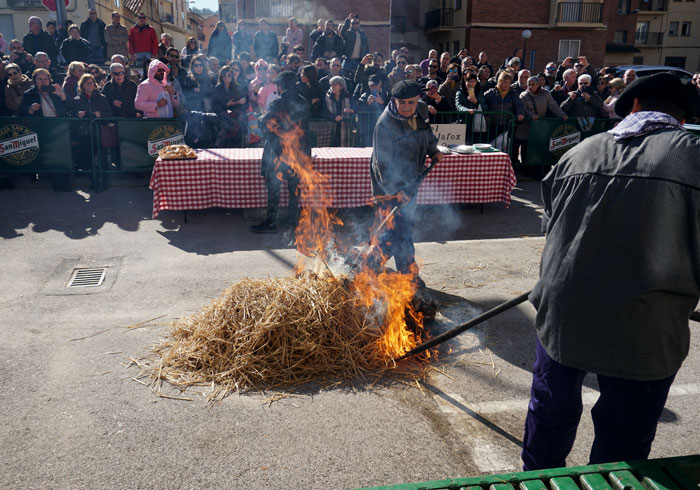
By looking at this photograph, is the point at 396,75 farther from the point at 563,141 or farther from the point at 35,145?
the point at 35,145

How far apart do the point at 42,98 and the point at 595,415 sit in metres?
→ 10.9

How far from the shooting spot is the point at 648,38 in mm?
50188

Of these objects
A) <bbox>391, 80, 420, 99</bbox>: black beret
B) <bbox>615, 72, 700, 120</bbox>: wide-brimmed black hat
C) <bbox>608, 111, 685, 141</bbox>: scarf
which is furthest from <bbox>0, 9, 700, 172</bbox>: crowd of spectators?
<bbox>608, 111, 685, 141</bbox>: scarf

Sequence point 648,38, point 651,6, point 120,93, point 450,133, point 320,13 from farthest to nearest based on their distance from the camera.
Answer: point 651,6
point 648,38
point 320,13
point 120,93
point 450,133

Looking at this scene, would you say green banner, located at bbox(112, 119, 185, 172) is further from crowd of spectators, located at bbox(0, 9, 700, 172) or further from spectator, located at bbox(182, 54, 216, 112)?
spectator, located at bbox(182, 54, 216, 112)

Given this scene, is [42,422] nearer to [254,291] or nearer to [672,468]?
[254,291]

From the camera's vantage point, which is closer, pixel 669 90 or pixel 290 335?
pixel 669 90

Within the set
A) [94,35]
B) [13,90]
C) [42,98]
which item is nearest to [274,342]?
[42,98]

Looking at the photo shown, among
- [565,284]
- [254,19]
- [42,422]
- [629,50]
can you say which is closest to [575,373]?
[565,284]

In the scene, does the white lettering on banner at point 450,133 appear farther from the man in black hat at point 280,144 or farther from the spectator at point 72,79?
the spectator at point 72,79

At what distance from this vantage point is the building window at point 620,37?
157 feet

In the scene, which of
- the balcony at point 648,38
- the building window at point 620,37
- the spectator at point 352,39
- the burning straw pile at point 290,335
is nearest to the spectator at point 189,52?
the spectator at point 352,39

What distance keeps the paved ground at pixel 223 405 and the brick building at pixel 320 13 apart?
2447 centimetres

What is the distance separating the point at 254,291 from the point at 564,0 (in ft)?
121
